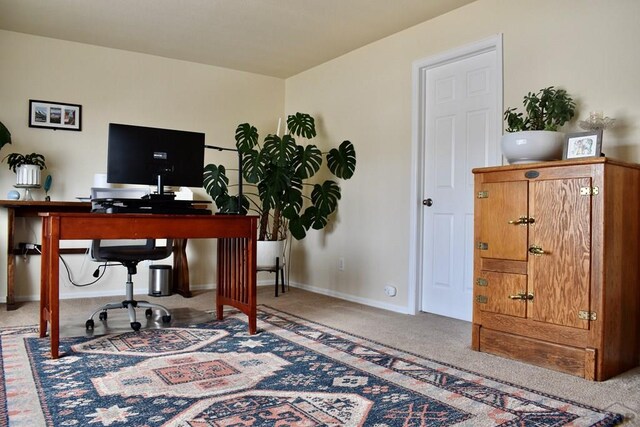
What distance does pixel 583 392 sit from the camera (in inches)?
Answer: 86.7

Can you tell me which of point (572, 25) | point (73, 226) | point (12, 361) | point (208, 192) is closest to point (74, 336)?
point (12, 361)

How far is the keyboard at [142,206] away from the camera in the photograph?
2.84 meters

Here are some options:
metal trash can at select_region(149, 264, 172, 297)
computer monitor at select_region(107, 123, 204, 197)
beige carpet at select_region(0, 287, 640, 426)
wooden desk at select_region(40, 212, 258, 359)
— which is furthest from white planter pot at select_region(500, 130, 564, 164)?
metal trash can at select_region(149, 264, 172, 297)

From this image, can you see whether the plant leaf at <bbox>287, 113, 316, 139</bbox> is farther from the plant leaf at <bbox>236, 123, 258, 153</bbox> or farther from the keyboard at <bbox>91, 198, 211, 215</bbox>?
the keyboard at <bbox>91, 198, 211, 215</bbox>

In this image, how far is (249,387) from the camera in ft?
7.19

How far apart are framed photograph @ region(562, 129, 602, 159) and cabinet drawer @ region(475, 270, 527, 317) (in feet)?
2.21

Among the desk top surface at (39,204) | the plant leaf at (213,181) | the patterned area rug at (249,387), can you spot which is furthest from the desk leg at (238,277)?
the desk top surface at (39,204)

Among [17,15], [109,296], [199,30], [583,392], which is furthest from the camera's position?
[109,296]

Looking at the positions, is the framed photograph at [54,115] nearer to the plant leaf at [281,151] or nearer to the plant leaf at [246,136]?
the plant leaf at [246,136]

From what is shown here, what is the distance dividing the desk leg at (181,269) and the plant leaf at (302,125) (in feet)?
4.95

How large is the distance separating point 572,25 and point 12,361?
3.57 meters

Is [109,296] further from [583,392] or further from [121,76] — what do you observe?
[583,392]

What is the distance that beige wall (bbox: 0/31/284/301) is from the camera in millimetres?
4383

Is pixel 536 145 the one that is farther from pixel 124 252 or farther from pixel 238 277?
pixel 124 252
